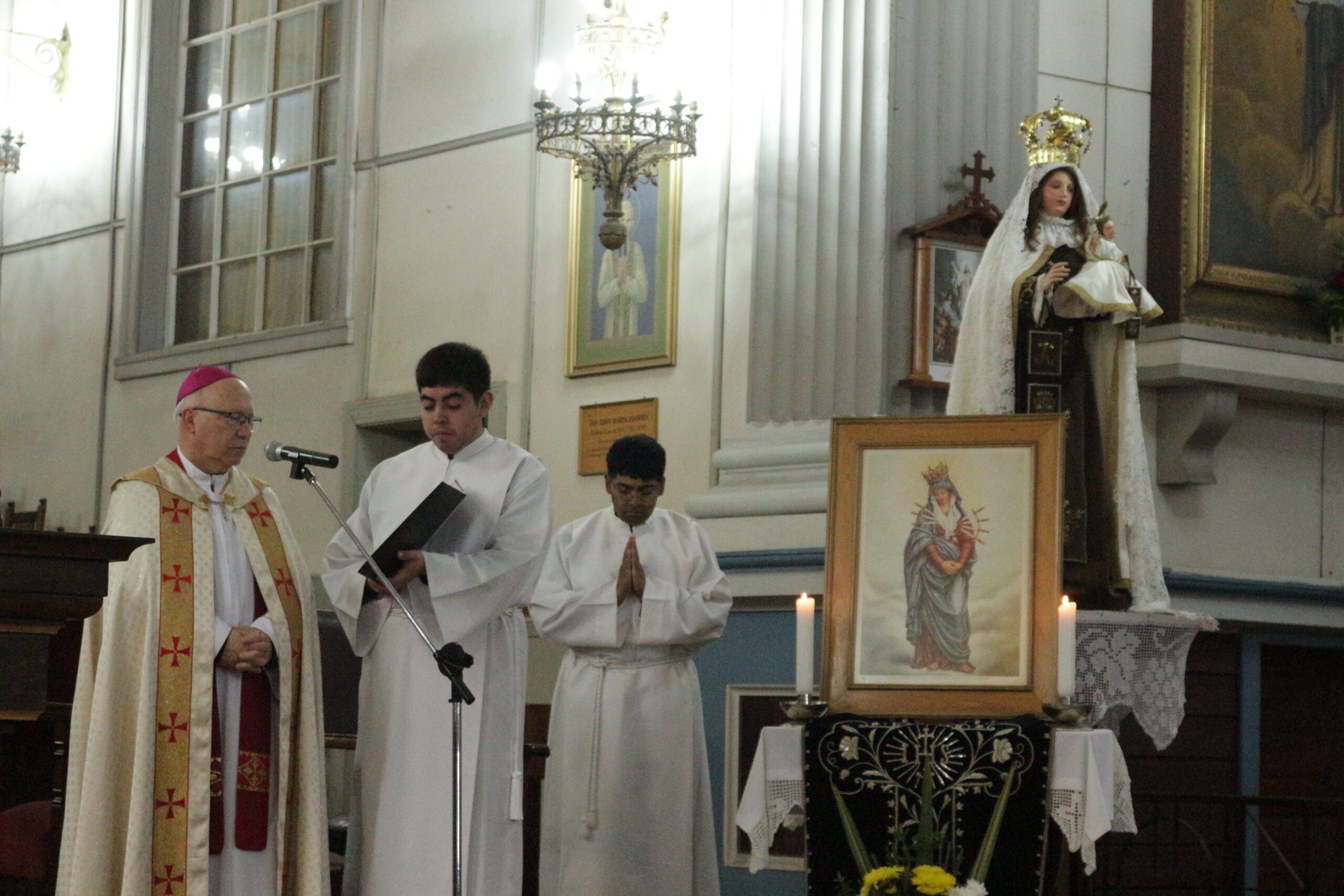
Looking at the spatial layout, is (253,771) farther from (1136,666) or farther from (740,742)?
(740,742)

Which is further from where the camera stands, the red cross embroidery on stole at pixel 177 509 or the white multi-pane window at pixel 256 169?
the white multi-pane window at pixel 256 169

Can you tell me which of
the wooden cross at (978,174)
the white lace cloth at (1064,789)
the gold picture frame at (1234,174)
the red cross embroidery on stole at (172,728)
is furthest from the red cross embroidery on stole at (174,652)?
the gold picture frame at (1234,174)

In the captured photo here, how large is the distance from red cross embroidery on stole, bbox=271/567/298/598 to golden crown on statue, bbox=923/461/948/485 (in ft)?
5.87

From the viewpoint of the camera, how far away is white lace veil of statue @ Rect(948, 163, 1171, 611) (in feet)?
19.3

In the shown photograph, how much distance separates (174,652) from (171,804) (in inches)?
14.7

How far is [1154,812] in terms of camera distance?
6648mm

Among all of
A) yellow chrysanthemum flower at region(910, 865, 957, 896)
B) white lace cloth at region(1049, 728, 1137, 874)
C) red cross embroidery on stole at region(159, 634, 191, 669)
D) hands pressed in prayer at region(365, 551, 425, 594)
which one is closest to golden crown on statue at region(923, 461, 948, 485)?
white lace cloth at region(1049, 728, 1137, 874)

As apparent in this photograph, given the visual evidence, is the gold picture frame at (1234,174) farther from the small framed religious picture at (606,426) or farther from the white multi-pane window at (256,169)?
the white multi-pane window at (256,169)

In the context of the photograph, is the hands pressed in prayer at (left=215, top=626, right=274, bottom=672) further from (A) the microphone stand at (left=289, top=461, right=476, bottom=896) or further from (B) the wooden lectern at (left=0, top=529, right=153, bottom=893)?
(B) the wooden lectern at (left=0, top=529, right=153, bottom=893)

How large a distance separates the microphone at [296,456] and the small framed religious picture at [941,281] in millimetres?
3111

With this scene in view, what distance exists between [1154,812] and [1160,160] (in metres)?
2.61

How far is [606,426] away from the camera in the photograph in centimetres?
820

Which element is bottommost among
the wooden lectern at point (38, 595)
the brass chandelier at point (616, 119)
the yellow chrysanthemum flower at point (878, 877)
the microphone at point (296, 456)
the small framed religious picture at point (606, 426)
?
the yellow chrysanthemum flower at point (878, 877)

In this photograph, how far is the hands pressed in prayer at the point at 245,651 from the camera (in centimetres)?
491
